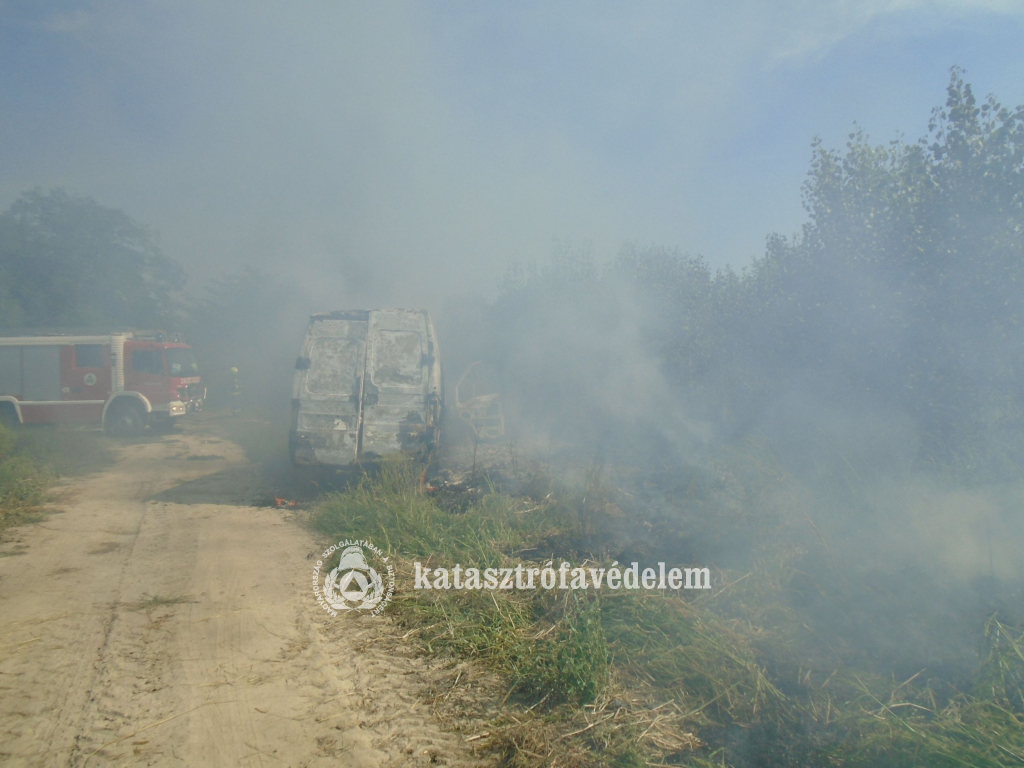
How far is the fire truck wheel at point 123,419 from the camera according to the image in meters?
13.1

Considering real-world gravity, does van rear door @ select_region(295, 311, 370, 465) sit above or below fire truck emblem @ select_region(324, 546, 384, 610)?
above

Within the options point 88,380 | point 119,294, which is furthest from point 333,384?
point 119,294

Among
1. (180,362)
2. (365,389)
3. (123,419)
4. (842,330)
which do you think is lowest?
(123,419)

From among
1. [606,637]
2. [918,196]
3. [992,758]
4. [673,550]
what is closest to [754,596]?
[673,550]

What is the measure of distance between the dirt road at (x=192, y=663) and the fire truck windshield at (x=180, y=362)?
887 centimetres

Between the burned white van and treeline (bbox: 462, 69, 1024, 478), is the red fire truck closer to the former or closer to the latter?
the burned white van

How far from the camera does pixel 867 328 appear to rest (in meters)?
5.23

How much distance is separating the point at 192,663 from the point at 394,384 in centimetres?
480

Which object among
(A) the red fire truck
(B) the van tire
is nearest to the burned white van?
(A) the red fire truck

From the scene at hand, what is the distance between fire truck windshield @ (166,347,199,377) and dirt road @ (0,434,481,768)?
29.1 feet

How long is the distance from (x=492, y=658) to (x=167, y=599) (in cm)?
257

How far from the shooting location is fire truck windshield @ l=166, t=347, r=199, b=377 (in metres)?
13.8

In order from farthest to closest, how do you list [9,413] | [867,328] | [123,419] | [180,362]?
[180,362] < [123,419] < [9,413] < [867,328]

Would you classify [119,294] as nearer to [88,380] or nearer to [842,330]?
[88,380]
